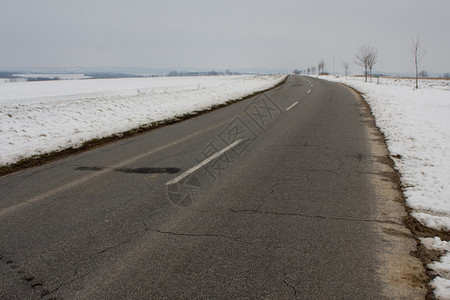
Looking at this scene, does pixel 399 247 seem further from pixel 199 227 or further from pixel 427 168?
pixel 427 168

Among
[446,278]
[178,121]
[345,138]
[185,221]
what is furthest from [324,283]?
[178,121]

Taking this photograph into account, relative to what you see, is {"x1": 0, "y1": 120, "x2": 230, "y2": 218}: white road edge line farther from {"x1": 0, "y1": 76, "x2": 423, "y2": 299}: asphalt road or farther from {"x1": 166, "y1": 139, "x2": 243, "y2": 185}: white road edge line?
{"x1": 166, "y1": 139, "x2": 243, "y2": 185}: white road edge line

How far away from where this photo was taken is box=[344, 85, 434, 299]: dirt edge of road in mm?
2479

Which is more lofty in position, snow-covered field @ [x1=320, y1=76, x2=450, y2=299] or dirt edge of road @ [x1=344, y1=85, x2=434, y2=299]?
snow-covered field @ [x1=320, y1=76, x2=450, y2=299]

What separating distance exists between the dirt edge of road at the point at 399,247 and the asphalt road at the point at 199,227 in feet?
0.10

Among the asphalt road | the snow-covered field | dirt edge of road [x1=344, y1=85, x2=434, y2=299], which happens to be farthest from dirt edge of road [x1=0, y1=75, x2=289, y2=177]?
the snow-covered field

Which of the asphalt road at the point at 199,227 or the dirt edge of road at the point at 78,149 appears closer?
the asphalt road at the point at 199,227

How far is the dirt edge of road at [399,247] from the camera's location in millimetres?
2479

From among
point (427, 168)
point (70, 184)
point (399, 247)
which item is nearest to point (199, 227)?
point (399, 247)

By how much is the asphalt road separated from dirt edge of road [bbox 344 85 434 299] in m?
0.03

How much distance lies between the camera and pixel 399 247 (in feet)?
10.0

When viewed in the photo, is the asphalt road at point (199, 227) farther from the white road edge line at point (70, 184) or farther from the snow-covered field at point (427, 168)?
the snow-covered field at point (427, 168)

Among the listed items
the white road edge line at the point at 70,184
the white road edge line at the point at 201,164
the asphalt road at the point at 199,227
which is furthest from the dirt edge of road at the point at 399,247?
the white road edge line at the point at 70,184

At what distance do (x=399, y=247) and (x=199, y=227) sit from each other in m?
2.16
